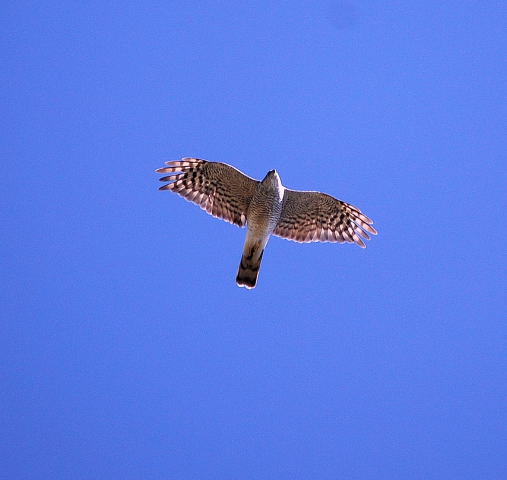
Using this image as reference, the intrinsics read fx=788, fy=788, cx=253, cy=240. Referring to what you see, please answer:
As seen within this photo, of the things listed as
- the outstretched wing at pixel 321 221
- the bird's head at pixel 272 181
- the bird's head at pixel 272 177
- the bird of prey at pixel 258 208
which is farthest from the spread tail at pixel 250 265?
the bird's head at pixel 272 177

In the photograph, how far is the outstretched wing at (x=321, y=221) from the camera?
1460 cm

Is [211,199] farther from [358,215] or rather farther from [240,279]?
[358,215]

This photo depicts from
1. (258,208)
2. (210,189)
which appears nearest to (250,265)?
(258,208)

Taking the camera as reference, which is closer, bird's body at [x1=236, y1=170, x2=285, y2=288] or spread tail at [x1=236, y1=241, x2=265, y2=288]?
bird's body at [x1=236, y1=170, x2=285, y2=288]

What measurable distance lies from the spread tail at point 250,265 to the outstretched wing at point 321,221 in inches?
25.1

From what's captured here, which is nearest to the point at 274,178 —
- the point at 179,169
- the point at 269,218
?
the point at 269,218

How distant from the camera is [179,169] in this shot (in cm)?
1444

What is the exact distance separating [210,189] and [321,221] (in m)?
2.22

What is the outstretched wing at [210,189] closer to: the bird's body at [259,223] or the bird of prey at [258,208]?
the bird of prey at [258,208]

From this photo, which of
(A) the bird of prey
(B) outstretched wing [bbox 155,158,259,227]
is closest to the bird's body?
(A) the bird of prey

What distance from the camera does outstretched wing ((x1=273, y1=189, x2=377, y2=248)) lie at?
47.9 ft

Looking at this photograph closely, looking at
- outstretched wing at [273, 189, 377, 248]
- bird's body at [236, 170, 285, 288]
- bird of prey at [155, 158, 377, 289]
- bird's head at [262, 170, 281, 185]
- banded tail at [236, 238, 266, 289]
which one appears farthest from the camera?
outstretched wing at [273, 189, 377, 248]

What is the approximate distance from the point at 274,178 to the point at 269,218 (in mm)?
826

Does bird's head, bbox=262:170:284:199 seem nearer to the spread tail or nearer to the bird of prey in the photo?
the bird of prey
